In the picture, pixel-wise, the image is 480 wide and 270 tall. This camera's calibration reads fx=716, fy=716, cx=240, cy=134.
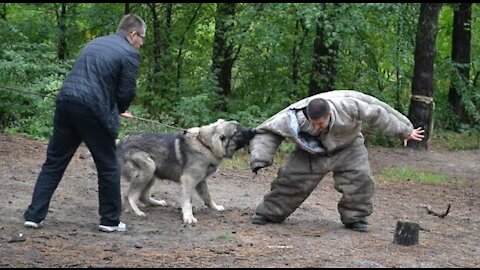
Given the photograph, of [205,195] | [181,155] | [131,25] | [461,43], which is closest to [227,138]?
[181,155]

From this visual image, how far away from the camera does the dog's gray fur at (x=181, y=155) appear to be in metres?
7.72

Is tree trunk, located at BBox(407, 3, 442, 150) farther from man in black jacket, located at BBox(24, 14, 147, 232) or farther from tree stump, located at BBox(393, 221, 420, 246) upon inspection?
man in black jacket, located at BBox(24, 14, 147, 232)

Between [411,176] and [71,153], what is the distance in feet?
24.6

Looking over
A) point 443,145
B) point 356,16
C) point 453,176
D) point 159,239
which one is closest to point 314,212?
point 159,239

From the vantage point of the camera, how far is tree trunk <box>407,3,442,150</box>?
15227mm

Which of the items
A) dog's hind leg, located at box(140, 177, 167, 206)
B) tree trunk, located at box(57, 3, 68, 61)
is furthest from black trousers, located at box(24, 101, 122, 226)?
tree trunk, located at box(57, 3, 68, 61)

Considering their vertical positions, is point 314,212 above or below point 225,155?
below

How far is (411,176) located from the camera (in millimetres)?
12719

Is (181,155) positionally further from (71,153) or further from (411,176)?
(411,176)

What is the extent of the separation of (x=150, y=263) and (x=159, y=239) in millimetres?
1025

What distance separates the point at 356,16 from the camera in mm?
14086

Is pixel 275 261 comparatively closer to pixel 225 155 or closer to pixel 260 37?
pixel 225 155

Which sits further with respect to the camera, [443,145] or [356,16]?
[443,145]

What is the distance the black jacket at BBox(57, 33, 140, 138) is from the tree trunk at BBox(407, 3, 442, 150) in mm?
9984
